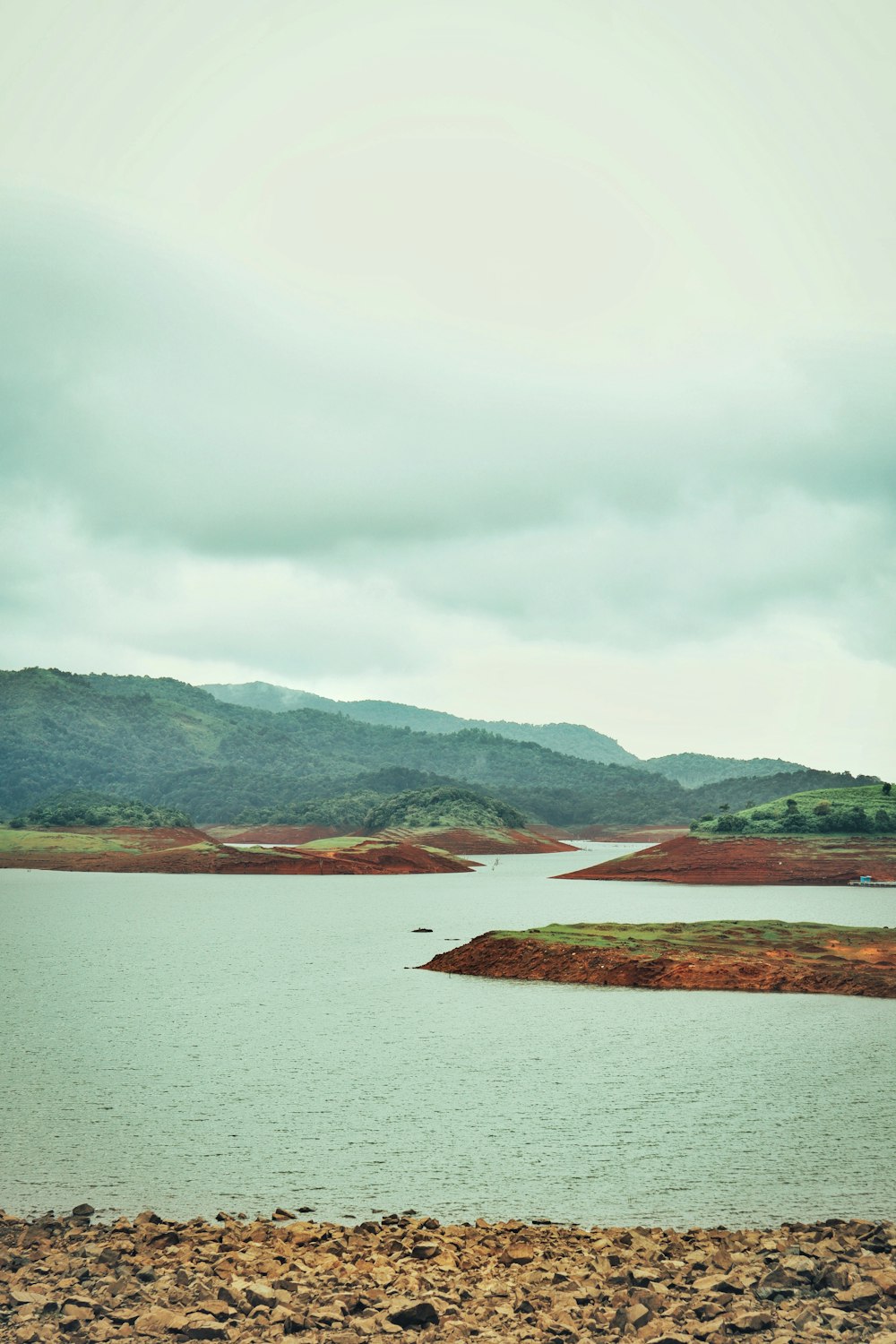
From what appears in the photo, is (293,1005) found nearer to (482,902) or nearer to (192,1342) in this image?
(192,1342)

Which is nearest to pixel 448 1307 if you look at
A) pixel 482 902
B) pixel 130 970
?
pixel 130 970

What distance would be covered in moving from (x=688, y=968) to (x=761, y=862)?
3992 inches

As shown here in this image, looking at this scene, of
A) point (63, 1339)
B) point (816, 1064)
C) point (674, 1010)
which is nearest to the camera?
point (63, 1339)

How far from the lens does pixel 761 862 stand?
143 m

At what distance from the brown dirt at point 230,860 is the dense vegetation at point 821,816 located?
44.3 m

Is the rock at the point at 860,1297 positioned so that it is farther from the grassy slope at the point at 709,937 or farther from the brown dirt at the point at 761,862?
the brown dirt at the point at 761,862

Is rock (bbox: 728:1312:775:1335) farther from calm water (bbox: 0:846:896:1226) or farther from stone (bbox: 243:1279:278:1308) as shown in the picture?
stone (bbox: 243:1279:278:1308)

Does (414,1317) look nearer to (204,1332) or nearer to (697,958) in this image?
(204,1332)

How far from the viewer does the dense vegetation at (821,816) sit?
148625 millimetres

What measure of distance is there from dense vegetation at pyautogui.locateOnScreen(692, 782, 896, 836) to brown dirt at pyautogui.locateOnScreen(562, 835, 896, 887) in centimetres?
233

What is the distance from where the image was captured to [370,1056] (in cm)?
3186

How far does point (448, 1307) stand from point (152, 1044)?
22.1 metres

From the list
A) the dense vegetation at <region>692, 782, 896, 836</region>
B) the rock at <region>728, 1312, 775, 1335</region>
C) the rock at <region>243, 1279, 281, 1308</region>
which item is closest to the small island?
the rock at <region>728, 1312, 775, 1335</region>

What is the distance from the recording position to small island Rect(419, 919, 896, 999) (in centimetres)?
4553
